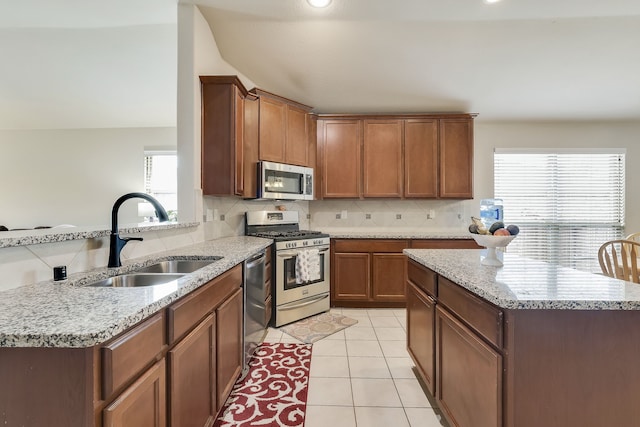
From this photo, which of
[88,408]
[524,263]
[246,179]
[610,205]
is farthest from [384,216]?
[88,408]

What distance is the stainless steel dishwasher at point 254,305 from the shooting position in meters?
1.96

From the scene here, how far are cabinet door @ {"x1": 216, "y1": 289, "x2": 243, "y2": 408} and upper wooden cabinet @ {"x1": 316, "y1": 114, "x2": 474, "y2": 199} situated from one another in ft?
7.10

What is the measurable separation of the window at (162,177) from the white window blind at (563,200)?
5.15 m

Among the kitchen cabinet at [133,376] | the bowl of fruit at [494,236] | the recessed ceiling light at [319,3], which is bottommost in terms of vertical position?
the kitchen cabinet at [133,376]

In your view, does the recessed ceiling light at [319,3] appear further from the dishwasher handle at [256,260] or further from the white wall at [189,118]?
the dishwasher handle at [256,260]

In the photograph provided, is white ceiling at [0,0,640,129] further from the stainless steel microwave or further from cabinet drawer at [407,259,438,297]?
cabinet drawer at [407,259,438,297]

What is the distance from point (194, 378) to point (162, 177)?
14.2 feet

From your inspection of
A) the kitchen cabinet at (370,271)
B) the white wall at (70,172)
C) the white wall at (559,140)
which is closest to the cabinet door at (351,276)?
the kitchen cabinet at (370,271)

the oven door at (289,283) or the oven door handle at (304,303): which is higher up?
the oven door at (289,283)

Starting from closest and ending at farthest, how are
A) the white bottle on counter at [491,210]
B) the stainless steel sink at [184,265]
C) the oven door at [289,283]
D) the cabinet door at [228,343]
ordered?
1. the cabinet door at [228,343]
2. the stainless steel sink at [184,265]
3. the oven door at [289,283]
4. the white bottle on counter at [491,210]

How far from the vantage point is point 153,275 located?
1436 millimetres

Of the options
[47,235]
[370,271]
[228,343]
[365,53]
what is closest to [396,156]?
[365,53]

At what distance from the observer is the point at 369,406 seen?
167 cm

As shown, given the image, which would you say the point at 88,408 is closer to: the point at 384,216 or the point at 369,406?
the point at 369,406
